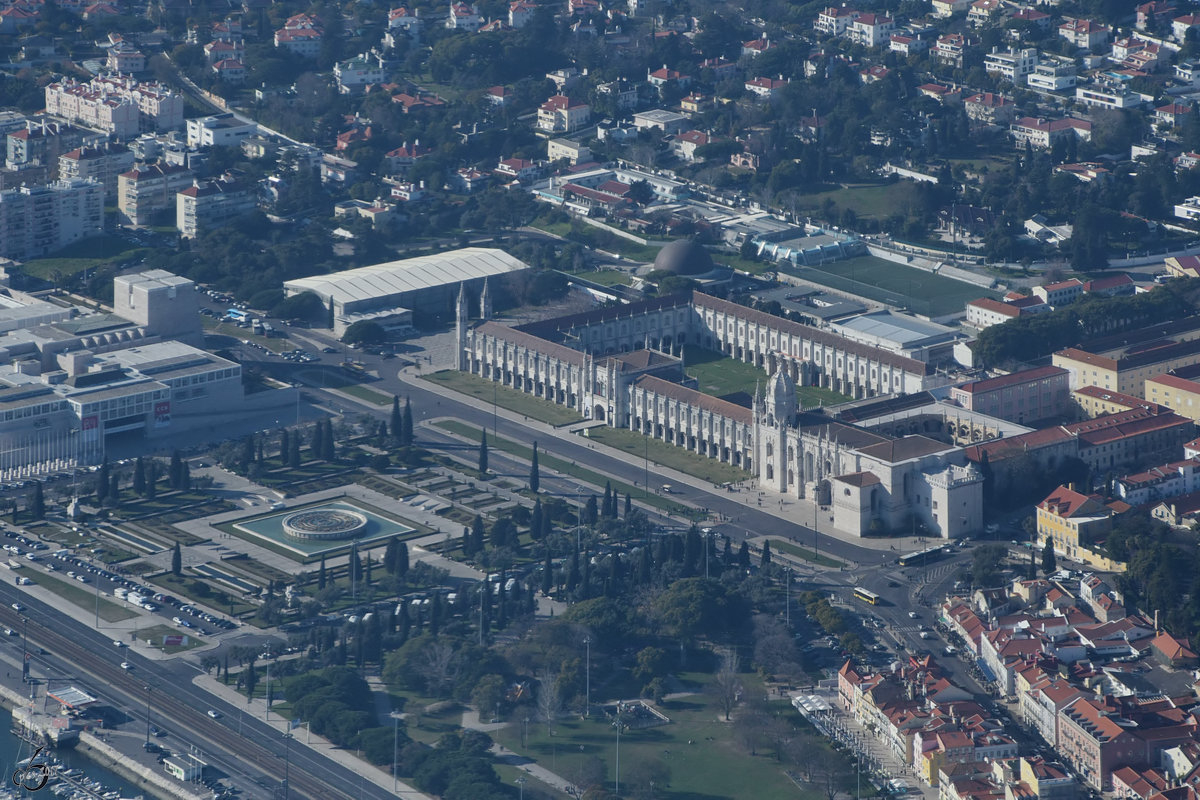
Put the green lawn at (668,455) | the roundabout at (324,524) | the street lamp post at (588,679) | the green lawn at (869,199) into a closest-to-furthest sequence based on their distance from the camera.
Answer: the street lamp post at (588,679)
the roundabout at (324,524)
the green lawn at (668,455)
the green lawn at (869,199)

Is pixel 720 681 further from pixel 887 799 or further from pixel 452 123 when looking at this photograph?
pixel 452 123

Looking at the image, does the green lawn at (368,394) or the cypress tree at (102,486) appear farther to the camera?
the green lawn at (368,394)

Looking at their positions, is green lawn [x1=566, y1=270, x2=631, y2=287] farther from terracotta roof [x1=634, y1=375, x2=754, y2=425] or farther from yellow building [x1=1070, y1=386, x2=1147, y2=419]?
yellow building [x1=1070, y1=386, x2=1147, y2=419]

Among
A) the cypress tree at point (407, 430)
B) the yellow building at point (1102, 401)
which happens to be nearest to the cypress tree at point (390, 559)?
the cypress tree at point (407, 430)

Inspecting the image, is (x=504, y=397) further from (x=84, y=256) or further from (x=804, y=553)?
(x=84, y=256)

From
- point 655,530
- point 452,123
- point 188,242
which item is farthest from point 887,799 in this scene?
point 452,123

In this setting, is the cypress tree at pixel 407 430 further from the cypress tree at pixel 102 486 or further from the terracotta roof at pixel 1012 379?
the terracotta roof at pixel 1012 379

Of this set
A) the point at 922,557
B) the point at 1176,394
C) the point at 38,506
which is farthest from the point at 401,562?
the point at 1176,394
